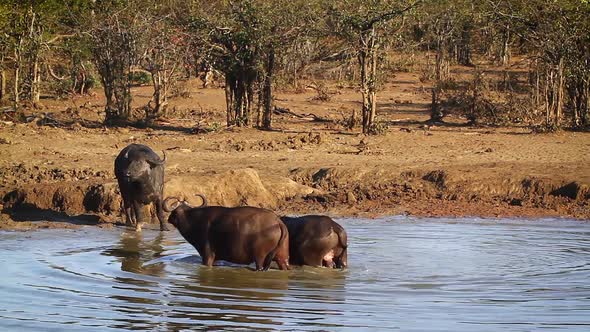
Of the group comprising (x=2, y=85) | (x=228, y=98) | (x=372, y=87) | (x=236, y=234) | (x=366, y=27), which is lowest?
(x=236, y=234)

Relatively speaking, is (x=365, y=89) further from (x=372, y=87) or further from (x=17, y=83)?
(x=17, y=83)

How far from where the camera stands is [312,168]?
1691 centimetres

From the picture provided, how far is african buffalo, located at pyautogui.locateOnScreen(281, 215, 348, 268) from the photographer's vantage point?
10695 mm

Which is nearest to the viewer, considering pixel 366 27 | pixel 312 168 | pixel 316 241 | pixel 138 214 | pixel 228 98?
pixel 316 241

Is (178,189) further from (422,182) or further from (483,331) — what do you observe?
(483,331)

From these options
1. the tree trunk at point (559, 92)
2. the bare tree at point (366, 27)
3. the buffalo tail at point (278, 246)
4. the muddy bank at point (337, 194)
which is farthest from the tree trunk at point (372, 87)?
the buffalo tail at point (278, 246)

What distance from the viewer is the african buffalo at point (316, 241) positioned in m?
10.7

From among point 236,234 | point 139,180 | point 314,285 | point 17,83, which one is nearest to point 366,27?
point 139,180

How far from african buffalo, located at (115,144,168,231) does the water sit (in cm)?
36

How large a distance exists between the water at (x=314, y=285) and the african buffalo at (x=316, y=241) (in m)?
0.16

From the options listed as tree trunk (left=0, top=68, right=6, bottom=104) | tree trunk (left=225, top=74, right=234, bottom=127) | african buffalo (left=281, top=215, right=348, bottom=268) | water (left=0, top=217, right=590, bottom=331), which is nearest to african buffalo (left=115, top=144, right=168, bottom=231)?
water (left=0, top=217, right=590, bottom=331)

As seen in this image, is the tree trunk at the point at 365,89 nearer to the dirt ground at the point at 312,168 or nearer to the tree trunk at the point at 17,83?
the dirt ground at the point at 312,168

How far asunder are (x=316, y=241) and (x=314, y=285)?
2.27 feet

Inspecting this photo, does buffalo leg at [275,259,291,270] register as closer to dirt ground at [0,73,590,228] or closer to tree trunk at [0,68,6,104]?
dirt ground at [0,73,590,228]
